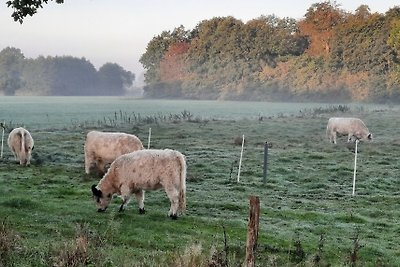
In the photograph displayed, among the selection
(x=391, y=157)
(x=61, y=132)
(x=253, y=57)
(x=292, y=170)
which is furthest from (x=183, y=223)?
(x=253, y=57)

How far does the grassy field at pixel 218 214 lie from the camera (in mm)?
10195

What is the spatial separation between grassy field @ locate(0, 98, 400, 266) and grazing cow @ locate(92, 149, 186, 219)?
17.4 inches

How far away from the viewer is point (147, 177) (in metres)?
14.9

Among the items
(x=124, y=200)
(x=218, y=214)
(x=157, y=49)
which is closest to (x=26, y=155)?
(x=124, y=200)

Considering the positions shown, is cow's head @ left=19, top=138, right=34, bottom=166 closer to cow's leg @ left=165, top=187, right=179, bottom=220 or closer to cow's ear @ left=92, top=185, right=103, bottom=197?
cow's ear @ left=92, top=185, right=103, bottom=197

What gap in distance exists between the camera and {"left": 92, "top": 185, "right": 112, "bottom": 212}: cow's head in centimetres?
1547

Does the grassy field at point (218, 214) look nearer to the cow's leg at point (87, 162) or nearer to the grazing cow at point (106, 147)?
A: the cow's leg at point (87, 162)

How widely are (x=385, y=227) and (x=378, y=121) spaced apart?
39.7m

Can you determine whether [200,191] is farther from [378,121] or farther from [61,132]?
[378,121]

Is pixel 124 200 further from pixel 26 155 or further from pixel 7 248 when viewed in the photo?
pixel 26 155

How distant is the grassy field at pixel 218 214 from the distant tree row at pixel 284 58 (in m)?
59.3

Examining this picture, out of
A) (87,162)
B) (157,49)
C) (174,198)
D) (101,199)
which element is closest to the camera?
(174,198)

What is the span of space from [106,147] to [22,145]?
4838 millimetres

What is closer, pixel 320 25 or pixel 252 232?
pixel 252 232
